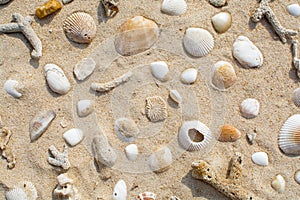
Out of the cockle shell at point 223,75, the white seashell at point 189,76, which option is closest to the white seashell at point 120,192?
the white seashell at point 189,76

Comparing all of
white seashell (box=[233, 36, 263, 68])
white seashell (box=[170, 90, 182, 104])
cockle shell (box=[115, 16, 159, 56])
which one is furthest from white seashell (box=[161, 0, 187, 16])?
white seashell (box=[170, 90, 182, 104])

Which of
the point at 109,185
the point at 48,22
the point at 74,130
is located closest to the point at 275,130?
the point at 109,185

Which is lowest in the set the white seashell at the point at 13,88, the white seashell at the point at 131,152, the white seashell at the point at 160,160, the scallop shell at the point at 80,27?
the white seashell at the point at 160,160

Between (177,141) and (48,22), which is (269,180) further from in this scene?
(48,22)

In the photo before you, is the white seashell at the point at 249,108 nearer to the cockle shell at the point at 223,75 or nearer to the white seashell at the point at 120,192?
the cockle shell at the point at 223,75

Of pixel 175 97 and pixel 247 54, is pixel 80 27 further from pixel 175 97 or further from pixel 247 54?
pixel 247 54

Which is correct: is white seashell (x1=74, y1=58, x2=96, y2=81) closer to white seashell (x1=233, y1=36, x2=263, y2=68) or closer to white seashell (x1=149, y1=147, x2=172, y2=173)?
white seashell (x1=149, y1=147, x2=172, y2=173)
